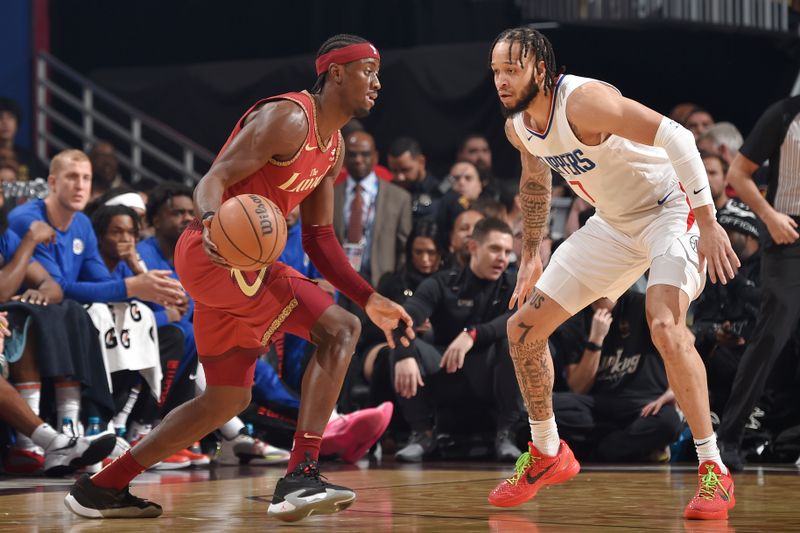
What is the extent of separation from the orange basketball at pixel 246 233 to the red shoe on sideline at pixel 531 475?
4.67 ft

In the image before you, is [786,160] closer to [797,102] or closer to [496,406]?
[797,102]

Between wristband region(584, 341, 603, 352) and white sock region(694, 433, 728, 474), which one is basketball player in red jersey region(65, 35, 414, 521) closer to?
white sock region(694, 433, 728, 474)

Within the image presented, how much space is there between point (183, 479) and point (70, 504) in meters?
1.71

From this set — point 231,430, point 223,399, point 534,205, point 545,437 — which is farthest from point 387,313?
point 231,430

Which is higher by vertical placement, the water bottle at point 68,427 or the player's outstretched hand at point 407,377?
the player's outstretched hand at point 407,377

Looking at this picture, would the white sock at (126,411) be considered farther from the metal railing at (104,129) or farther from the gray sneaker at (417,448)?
the metal railing at (104,129)

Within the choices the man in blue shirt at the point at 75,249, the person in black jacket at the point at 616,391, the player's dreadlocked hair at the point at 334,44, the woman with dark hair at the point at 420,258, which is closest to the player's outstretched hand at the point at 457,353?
the person in black jacket at the point at 616,391

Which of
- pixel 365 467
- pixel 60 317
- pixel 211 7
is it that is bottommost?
pixel 365 467

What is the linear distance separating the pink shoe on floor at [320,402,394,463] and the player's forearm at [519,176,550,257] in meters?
2.21

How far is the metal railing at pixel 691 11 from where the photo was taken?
10.5 meters

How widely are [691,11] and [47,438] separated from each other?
6853 millimetres

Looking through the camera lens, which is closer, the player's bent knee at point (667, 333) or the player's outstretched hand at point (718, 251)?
the player's outstretched hand at point (718, 251)

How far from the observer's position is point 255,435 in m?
7.64

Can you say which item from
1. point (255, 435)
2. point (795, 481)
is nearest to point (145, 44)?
point (255, 435)
